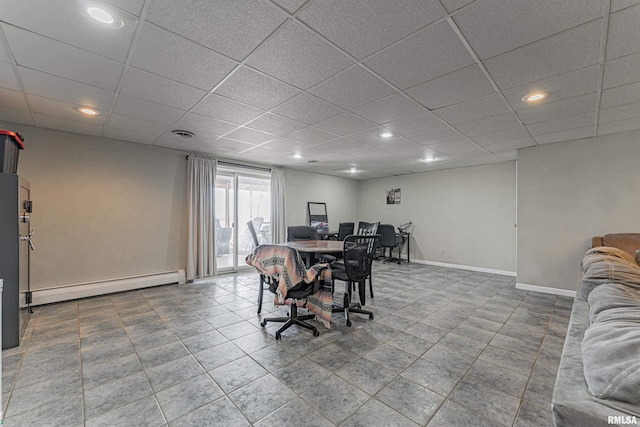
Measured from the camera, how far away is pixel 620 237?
3479mm

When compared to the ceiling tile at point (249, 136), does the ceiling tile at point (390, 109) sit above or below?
below

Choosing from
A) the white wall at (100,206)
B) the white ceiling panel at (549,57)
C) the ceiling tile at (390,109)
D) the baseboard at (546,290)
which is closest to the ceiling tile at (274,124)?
the ceiling tile at (390,109)

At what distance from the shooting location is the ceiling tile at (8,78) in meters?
2.06

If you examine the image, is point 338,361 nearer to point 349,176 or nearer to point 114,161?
point 114,161

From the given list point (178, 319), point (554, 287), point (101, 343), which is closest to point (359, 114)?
point (178, 319)

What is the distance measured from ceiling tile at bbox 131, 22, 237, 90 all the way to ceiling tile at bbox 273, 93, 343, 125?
2.44ft

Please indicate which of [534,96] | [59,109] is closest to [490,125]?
[534,96]

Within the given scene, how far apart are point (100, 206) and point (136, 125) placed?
1.57m

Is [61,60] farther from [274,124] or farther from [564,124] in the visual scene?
[564,124]

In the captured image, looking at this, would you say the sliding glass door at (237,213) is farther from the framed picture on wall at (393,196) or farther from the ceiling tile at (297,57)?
the ceiling tile at (297,57)

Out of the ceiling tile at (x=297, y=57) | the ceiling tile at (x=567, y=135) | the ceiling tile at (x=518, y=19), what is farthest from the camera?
the ceiling tile at (x=567, y=135)

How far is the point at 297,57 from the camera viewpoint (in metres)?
1.95

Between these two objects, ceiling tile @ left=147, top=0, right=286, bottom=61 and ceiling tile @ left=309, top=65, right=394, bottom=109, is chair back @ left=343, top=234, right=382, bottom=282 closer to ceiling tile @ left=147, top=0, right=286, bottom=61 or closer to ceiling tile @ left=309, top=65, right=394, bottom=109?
ceiling tile @ left=309, top=65, right=394, bottom=109

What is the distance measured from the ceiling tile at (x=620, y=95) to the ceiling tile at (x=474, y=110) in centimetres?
80
